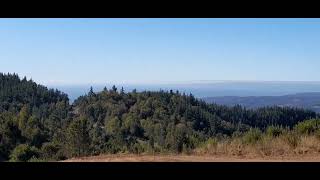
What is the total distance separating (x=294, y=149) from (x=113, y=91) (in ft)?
403

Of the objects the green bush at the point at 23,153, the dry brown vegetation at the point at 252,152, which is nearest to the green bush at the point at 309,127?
the dry brown vegetation at the point at 252,152

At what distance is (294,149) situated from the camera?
1147cm

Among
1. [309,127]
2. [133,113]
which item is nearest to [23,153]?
[309,127]

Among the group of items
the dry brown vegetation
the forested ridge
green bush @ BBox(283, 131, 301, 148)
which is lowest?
the forested ridge

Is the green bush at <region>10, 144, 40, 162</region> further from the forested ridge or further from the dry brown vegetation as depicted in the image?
the dry brown vegetation

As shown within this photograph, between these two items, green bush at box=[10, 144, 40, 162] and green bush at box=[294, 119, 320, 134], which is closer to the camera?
green bush at box=[294, 119, 320, 134]

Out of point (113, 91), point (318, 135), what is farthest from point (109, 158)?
point (113, 91)

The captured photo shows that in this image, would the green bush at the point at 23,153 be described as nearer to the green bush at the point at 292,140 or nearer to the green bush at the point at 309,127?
the green bush at the point at 309,127

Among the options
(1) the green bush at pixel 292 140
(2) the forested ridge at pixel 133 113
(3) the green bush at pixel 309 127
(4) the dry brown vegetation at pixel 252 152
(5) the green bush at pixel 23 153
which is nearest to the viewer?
(4) the dry brown vegetation at pixel 252 152

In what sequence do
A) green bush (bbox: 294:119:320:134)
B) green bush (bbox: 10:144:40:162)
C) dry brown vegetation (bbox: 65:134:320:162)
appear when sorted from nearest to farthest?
1. dry brown vegetation (bbox: 65:134:320:162)
2. green bush (bbox: 294:119:320:134)
3. green bush (bbox: 10:144:40:162)

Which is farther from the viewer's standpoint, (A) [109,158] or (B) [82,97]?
(B) [82,97]

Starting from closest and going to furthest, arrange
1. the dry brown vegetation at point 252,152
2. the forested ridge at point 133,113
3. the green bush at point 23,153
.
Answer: the dry brown vegetation at point 252,152 < the green bush at point 23,153 < the forested ridge at point 133,113

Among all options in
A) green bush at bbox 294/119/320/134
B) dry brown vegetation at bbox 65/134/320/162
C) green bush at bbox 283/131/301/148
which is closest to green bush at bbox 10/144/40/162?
green bush at bbox 294/119/320/134
